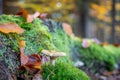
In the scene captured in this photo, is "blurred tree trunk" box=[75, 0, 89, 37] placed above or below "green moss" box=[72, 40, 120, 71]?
above

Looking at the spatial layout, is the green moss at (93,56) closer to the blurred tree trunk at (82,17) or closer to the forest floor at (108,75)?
the forest floor at (108,75)

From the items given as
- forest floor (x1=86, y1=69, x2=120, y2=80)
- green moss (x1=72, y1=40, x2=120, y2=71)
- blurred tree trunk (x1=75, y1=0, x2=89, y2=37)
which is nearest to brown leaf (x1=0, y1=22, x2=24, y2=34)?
forest floor (x1=86, y1=69, x2=120, y2=80)

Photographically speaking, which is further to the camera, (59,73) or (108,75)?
(108,75)

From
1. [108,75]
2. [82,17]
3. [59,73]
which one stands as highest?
[82,17]

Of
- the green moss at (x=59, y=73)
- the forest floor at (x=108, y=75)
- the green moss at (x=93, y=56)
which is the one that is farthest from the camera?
the green moss at (x=93, y=56)

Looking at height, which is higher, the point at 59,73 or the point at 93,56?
the point at 93,56

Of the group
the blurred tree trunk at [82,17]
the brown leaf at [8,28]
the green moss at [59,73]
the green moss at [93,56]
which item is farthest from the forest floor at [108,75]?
the blurred tree trunk at [82,17]

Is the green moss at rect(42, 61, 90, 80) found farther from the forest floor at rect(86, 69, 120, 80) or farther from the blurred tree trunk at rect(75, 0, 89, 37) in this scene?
the blurred tree trunk at rect(75, 0, 89, 37)

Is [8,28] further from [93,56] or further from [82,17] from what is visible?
[82,17]

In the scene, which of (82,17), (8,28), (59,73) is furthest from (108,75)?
(82,17)

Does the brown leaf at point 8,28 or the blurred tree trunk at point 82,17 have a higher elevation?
the blurred tree trunk at point 82,17

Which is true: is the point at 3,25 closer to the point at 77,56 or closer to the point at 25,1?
the point at 77,56

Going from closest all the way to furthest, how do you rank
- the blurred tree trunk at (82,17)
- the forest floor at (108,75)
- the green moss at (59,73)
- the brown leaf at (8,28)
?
the green moss at (59,73)
the brown leaf at (8,28)
the forest floor at (108,75)
the blurred tree trunk at (82,17)
